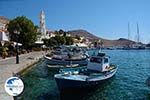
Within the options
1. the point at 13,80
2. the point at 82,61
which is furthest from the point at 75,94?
the point at 82,61

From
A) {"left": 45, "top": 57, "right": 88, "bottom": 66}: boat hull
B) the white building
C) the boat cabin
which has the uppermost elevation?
the white building

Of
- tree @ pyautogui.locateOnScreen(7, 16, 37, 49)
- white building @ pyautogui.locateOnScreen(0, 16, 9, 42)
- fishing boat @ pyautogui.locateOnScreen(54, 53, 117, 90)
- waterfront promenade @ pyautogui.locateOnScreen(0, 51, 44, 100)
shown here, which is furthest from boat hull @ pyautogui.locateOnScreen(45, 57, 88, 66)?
tree @ pyautogui.locateOnScreen(7, 16, 37, 49)

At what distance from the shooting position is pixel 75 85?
2272 cm

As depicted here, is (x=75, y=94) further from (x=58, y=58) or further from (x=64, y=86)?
(x=58, y=58)

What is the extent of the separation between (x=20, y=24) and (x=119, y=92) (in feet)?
180

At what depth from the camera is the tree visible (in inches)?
2904

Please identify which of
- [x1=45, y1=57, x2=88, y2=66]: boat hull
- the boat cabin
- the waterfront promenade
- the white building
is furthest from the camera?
the white building

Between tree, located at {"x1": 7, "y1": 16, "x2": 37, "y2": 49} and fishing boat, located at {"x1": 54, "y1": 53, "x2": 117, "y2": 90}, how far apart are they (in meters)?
44.8

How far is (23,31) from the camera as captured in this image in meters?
73.9

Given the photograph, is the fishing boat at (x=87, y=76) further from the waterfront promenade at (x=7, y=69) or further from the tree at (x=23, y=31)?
the tree at (x=23, y=31)

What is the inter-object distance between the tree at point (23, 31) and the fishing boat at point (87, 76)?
44771 mm

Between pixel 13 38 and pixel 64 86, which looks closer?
pixel 64 86

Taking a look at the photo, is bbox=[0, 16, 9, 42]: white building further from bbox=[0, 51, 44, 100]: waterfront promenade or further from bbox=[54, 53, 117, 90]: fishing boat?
bbox=[54, 53, 117, 90]: fishing boat

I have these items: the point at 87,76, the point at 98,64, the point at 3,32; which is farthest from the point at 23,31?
the point at 87,76
